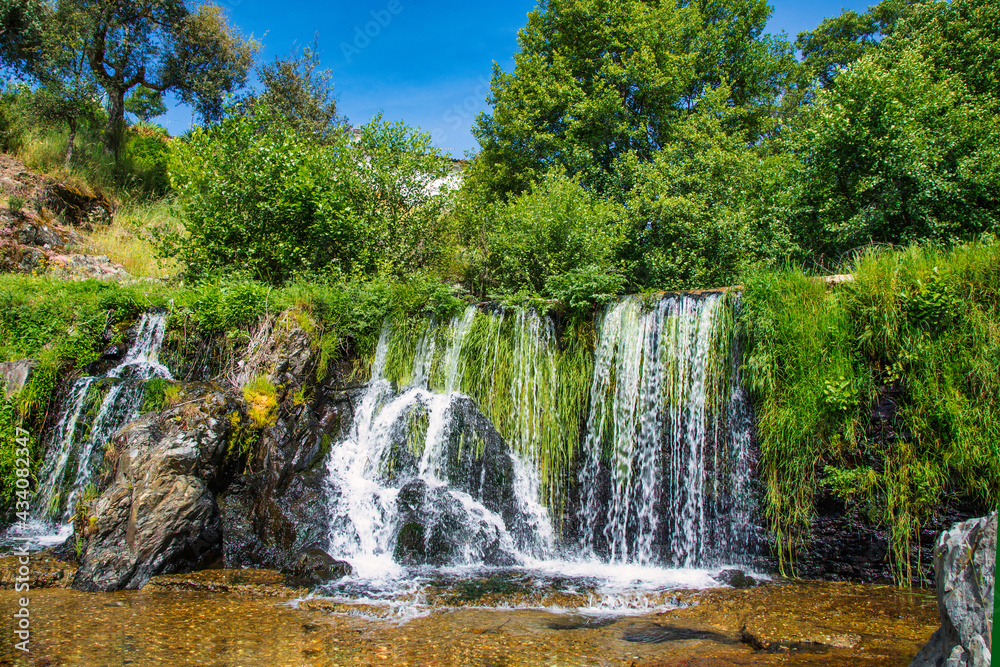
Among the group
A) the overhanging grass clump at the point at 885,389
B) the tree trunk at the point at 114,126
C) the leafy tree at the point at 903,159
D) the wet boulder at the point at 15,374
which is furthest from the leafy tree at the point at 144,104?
the overhanging grass clump at the point at 885,389

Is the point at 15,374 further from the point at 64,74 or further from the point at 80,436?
the point at 64,74

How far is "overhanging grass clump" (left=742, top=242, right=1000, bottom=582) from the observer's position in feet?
21.0

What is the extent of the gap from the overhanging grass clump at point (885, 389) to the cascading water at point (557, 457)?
0.50 m

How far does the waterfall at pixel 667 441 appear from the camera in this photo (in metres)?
7.41

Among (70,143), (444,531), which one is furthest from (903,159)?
(70,143)

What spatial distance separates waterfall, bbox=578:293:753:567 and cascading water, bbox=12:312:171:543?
22.1 feet

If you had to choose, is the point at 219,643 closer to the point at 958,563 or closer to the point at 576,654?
the point at 576,654

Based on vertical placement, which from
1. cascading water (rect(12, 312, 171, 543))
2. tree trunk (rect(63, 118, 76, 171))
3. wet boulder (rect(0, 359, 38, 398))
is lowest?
cascading water (rect(12, 312, 171, 543))

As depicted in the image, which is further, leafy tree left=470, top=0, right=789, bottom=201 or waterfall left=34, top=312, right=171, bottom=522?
A: leafy tree left=470, top=0, right=789, bottom=201

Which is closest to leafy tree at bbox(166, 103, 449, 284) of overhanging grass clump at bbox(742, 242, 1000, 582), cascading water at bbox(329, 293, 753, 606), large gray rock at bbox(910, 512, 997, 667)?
cascading water at bbox(329, 293, 753, 606)

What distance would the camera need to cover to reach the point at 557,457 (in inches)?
335

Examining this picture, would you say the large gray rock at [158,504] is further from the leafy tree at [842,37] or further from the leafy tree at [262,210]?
the leafy tree at [842,37]

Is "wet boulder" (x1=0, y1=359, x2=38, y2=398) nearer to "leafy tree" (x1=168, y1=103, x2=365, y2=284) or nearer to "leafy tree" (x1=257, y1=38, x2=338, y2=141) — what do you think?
"leafy tree" (x1=168, y1=103, x2=365, y2=284)

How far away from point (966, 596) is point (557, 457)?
5.77 meters
